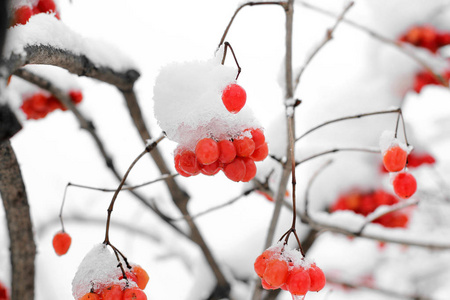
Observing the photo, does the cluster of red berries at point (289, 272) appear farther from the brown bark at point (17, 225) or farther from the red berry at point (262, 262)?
the brown bark at point (17, 225)

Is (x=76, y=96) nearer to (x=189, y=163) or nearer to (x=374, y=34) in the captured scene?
(x=189, y=163)

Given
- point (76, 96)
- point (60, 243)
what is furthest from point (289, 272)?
point (76, 96)

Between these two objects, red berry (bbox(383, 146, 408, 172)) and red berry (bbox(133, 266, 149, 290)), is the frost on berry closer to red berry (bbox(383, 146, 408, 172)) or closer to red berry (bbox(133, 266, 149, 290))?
red berry (bbox(133, 266, 149, 290))

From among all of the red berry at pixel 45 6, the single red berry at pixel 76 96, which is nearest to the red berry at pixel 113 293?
the red berry at pixel 45 6

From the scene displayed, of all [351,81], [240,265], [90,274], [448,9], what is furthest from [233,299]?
[448,9]

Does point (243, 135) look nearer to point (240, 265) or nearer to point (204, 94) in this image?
point (204, 94)

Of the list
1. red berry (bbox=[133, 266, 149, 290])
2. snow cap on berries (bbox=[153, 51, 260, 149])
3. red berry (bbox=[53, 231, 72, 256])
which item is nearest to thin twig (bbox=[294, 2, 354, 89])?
snow cap on berries (bbox=[153, 51, 260, 149])
